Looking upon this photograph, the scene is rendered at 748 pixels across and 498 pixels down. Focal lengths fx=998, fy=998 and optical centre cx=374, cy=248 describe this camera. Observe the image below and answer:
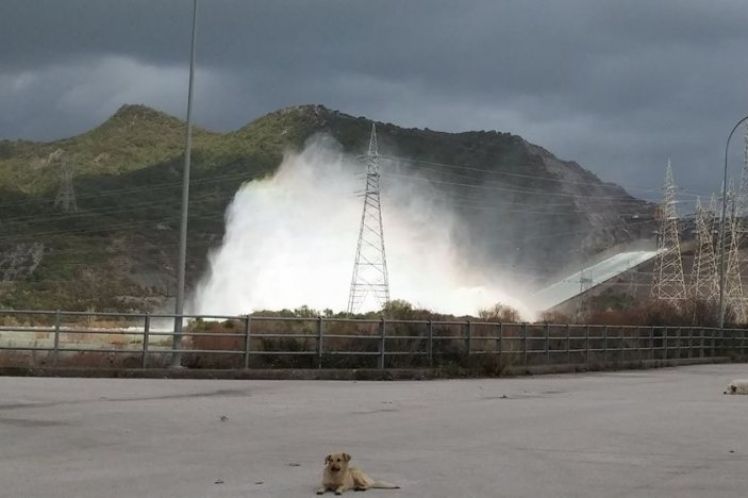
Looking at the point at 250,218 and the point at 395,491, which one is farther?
the point at 250,218

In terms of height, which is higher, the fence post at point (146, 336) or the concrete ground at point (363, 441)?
the fence post at point (146, 336)

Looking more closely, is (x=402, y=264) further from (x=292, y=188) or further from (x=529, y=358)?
(x=529, y=358)

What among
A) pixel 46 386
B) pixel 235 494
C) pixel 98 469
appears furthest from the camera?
pixel 46 386

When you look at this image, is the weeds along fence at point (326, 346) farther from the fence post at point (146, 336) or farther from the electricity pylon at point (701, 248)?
the electricity pylon at point (701, 248)

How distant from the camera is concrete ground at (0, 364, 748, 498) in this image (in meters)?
9.12

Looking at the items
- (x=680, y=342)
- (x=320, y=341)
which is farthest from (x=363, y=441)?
(x=680, y=342)

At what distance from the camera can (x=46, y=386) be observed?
66.9 ft

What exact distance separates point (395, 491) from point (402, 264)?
89689 mm

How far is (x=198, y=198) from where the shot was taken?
11375 centimetres

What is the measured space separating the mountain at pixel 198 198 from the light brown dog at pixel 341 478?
224 ft

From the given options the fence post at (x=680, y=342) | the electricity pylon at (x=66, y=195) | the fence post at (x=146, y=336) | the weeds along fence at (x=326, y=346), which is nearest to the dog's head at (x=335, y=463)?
the weeds along fence at (x=326, y=346)

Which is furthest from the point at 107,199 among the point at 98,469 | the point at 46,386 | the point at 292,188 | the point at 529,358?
the point at 98,469

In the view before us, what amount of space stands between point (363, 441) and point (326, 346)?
1521 cm

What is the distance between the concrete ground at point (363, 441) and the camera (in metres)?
9.12
